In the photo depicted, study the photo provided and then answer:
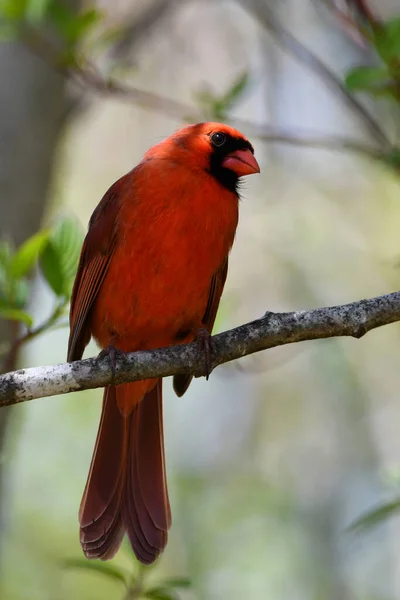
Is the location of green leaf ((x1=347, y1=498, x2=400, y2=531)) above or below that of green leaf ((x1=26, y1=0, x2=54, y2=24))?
below

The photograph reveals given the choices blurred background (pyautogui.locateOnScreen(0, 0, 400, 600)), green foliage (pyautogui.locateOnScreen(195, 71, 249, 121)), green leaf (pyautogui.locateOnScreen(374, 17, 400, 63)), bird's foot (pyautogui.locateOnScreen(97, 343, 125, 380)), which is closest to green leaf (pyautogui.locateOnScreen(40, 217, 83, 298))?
bird's foot (pyautogui.locateOnScreen(97, 343, 125, 380))

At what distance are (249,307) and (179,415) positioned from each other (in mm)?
1036

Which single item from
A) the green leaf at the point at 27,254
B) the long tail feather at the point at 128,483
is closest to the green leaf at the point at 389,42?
the green leaf at the point at 27,254

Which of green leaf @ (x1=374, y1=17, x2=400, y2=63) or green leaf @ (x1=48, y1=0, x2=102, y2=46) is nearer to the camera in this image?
green leaf @ (x1=374, y1=17, x2=400, y2=63)

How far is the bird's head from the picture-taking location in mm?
3568

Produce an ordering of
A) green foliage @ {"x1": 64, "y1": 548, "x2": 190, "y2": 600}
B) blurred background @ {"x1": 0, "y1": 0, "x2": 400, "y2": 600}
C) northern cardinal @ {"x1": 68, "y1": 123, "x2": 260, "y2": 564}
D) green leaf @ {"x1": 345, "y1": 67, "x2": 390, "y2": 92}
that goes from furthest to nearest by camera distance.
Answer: blurred background @ {"x1": 0, "y1": 0, "x2": 400, "y2": 600} → northern cardinal @ {"x1": 68, "y1": 123, "x2": 260, "y2": 564} → green leaf @ {"x1": 345, "y1": 67, "x2": 390, "y2": 92} → green foliage @ {"x1": 64, "y1": 548, "x2": 190, "y2": 600}

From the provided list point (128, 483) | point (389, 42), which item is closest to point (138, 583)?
point (128, 483)

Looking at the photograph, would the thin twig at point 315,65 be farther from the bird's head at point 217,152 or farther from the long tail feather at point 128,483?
the long tail feather at point 128,483

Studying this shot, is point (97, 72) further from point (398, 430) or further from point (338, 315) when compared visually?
point (398, 430)

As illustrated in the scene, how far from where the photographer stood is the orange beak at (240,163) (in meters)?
3.60

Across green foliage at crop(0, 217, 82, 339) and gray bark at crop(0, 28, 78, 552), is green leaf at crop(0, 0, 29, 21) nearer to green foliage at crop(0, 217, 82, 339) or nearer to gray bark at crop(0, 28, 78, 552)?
gray bark at crop(0, 28, 78, 552)

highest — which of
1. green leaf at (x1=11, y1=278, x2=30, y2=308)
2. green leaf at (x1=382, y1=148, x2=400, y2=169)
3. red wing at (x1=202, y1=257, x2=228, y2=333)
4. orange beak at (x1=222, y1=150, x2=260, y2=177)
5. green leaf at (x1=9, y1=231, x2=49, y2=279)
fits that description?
orange beak at (x1=222, y1=150, x2=260, y2=177)

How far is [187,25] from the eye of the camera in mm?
6844

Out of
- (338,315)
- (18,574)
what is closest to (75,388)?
(338,315)
